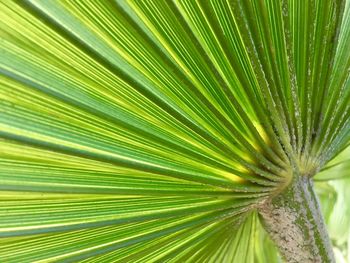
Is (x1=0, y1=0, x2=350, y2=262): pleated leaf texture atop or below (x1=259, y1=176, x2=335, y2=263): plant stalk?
atop

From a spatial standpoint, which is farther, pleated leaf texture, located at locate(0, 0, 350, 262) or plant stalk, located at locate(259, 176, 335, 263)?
plant stalk, located at locate(259, 176, 335, 263)

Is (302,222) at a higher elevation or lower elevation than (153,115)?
lower

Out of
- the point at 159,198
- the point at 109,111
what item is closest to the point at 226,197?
the point at 159,198

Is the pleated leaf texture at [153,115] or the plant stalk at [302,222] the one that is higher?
the pleated leaf texture at [153,115]

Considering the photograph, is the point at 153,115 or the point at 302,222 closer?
the point at 153,115

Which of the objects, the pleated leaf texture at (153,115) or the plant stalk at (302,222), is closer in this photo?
the pleated leaf texture at (153,115)
